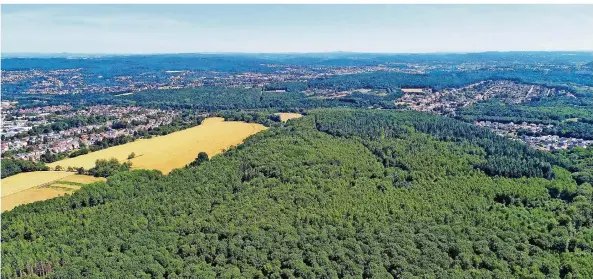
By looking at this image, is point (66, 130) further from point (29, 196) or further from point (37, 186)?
point (29, 196)

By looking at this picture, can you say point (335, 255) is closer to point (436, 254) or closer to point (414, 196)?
point (436, 254)

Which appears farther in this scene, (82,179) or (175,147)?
(175,147)

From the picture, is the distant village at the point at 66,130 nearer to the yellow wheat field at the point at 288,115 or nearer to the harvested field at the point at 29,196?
the harvested field at the point at 29,196

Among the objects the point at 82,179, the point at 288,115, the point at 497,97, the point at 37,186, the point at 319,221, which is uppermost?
the point at 319,221

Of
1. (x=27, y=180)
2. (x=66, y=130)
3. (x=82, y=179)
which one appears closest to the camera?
(x=27, y=180)

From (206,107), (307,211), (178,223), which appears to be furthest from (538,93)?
(178,223)

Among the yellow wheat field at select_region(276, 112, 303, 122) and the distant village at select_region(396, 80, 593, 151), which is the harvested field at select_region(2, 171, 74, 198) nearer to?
the yellow wheat field at select_region(276, 112, 303, 122)

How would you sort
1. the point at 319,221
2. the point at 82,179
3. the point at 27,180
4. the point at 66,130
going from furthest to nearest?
the point at 66,130, the point at 82,179, the point at 27,180, the point at 319,221

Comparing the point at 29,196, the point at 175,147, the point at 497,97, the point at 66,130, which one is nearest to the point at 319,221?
the point at 29,196
